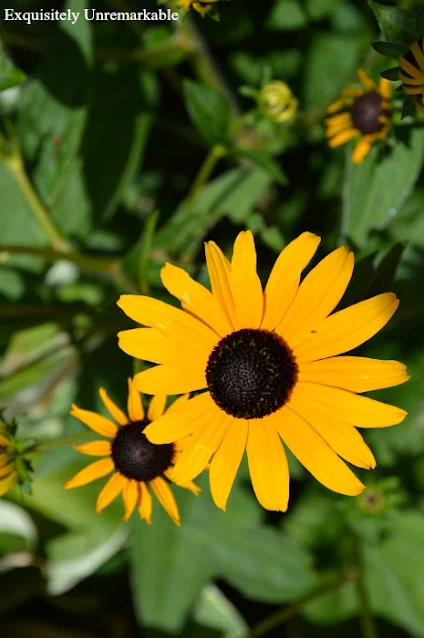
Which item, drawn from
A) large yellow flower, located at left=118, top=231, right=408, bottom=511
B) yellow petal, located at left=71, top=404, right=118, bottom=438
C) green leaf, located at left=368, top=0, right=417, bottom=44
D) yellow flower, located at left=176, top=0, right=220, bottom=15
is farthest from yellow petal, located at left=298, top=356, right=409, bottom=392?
yellow flower, located at left=176, top=0, right=220, bottom=15

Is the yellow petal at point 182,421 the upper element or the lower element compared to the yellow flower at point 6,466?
upper

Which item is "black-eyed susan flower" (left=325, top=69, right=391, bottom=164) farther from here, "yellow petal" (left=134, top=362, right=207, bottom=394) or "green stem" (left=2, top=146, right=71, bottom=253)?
"green stem" (left=2, top=146, right=71, bottom=253)

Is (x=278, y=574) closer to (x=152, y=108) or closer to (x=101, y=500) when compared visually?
(x=101, y=500)

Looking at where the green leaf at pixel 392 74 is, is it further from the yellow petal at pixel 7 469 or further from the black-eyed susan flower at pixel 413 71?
the yellow petal at pixel 7 469

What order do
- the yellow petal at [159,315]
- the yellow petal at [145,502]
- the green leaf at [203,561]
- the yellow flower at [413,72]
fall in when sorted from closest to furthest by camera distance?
the yellow flower at [413,72] → the yellow petal at [159,315] → the yellow petal at [145,502] → the green leaf at [203,561]

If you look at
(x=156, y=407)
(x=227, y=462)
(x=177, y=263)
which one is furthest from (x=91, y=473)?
(x=177, y=263)

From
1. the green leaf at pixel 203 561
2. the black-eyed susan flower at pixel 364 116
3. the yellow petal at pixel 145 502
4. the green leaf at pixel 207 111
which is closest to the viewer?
the yellow petal at pixel 145 502

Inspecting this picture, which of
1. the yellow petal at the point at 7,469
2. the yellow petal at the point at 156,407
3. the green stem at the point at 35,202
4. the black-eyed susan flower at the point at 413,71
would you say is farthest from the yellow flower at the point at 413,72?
the green stem at the point at 35,202

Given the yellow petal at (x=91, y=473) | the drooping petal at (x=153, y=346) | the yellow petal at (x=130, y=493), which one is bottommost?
the yellow petal at (x=130, y=493)
